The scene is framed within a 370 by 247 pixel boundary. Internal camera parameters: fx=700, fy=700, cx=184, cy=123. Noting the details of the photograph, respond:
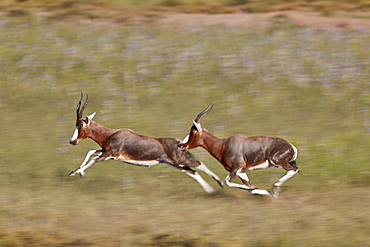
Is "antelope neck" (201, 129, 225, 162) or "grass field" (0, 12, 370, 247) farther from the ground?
"antelope neck" (201, 129, 225, 162)

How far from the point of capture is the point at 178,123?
18.3 metres

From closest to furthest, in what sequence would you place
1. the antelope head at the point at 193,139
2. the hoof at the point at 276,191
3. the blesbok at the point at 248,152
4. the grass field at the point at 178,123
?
the blesbok at the point at 248,152
the antelope head at the point at 193,139
the grass field at the point at 178,123
the hoof at the point at 276,191

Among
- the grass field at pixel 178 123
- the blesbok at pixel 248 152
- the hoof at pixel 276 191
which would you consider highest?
the blesbok at pixel 248 152

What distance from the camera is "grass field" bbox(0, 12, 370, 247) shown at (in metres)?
12.5

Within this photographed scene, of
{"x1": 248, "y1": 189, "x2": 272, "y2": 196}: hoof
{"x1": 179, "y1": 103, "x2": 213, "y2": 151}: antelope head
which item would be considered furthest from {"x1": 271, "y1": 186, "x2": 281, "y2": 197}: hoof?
{"x1": 179, "y1": 103, "x2": 213, "y2": 151}: antelope head

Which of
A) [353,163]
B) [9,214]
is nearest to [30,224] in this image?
[9,214]

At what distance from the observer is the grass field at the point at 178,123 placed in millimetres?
12508

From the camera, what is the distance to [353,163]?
15203 millimetres

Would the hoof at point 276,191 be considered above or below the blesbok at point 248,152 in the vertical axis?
below

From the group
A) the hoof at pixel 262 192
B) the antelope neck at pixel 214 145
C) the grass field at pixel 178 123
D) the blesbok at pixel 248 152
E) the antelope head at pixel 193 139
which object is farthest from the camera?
the hoof at pixel 262 192

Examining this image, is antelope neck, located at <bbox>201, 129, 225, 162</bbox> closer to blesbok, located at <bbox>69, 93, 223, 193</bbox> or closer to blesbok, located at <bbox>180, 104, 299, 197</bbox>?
blesbok, located at <bbox>180, 104, 299, 197</bbox>

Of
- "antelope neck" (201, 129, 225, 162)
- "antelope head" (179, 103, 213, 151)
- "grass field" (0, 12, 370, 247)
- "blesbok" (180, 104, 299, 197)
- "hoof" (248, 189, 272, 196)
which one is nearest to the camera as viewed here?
"blesbok" (180, 104, 299, 197)

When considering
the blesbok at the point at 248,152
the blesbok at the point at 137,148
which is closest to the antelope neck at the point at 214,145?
the blesbok at the point at 248,152

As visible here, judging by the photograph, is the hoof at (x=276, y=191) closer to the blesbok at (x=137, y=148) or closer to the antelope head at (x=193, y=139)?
the blesbok at (x=137, y=148)
